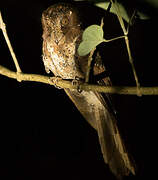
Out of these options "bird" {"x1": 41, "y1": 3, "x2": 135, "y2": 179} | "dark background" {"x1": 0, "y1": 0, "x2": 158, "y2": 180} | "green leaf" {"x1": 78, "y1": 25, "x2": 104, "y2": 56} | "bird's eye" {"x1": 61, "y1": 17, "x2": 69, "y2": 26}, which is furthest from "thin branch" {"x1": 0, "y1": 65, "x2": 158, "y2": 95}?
"dark background" {"x1": 0, "y1": 0, "x2": 158, "y2": 180}

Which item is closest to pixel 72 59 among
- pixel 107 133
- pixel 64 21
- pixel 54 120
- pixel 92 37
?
pixel 64 21

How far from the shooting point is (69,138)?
298 cm

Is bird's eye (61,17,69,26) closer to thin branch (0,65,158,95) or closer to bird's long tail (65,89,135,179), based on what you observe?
bird's long tail (65,89,135,179)

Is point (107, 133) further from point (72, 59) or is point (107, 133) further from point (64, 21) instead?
point (64, 21)

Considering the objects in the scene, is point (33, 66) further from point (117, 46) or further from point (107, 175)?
point (107, 175)

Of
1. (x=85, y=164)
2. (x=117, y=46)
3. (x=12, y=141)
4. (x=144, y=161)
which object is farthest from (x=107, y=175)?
(x=117, y=46)

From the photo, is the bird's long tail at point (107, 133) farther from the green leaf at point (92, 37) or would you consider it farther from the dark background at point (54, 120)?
the green leaf at point (92, 37)

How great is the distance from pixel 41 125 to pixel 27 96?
39 cm

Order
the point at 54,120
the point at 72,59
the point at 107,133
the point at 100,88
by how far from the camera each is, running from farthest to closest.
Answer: the point at 54,120, the point at 107,133, the point at 72,59, the point at 100,88

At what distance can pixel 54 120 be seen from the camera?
9.86 feet

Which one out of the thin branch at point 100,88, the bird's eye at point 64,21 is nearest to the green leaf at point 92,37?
the thin branch at point 100,88

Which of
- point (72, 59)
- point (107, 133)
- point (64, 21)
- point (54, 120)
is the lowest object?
point (54, 120)

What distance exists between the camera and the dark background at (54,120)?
2.26 metres

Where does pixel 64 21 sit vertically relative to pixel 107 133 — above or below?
above
